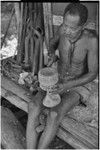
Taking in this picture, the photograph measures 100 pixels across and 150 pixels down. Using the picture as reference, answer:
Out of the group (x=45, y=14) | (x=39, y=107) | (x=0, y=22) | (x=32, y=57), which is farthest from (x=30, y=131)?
(x=0, y=22)

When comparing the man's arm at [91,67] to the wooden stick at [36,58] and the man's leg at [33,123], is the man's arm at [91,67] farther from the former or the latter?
the wooden stick at [36,58]

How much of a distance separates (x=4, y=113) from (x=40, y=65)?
1065mm

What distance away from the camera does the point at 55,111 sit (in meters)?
3.25

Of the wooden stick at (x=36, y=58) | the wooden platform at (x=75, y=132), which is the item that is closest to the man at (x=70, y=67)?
the wooden platform at (x=75, y=132)

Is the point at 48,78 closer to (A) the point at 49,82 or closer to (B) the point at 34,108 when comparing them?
(A) the point at 49,82

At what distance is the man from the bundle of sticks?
2.96ft

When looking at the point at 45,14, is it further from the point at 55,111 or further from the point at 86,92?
the point at 55,111

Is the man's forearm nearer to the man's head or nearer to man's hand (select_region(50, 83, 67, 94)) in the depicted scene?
man's hand (select_region(50, 83, 67, 94))

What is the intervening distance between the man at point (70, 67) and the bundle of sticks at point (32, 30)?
0.90 metres

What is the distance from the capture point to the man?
3084mm

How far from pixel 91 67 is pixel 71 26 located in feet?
2.11

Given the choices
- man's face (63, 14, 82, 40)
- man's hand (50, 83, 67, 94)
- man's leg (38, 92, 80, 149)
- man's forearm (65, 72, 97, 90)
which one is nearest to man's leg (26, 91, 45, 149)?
man's leg (38, 92, 80, 149)

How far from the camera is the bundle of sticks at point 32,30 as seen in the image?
4520 mm

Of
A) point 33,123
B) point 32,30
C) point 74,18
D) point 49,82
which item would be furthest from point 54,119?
point 32,30
